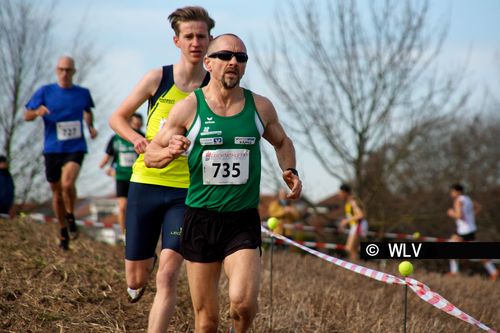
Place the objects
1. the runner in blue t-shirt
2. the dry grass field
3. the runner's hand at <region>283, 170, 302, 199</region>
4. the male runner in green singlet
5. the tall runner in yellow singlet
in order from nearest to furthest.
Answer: the male runner in green singlet → the runner's hand at <region>283, 170, 302, 199</region> → the tall runner in yellow singlet → the dry grass field → the runner in blue t-shirt

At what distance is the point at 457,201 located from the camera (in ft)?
54.2

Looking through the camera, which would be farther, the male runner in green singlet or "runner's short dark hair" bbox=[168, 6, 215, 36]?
"runner's short dark hair" bbox=[168, 6, 215, 36]

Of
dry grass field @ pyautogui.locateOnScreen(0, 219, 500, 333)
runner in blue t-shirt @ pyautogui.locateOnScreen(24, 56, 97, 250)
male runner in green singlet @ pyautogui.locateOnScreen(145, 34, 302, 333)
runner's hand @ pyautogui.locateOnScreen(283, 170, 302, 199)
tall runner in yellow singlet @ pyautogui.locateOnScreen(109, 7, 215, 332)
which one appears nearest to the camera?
male runner in green singlet @ pyautogui.locateOnScreen(145, 34, 302, 333)

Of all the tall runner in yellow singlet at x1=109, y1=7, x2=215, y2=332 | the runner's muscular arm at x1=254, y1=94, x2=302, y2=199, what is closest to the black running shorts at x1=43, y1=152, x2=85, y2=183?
the tall runner in yellow singlet at x1=109, y1=7, x2=215, y2=332

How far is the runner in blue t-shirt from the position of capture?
9641 mm

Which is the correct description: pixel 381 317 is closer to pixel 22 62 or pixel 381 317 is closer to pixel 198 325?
pixel 198 325

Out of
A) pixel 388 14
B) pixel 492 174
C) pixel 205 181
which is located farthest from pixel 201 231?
pixel 492 174

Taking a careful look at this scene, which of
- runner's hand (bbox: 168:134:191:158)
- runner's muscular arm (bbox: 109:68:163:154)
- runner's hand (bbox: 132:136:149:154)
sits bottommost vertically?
runner's hand (bbox: 132:136:149:154)

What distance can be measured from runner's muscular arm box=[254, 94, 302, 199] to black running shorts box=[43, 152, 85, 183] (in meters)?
5.01

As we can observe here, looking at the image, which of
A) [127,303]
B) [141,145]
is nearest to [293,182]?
[141,145]

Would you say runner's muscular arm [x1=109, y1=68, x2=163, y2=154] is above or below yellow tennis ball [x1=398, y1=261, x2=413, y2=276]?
above

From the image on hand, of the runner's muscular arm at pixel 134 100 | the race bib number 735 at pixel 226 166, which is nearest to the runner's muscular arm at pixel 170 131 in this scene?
the race bib number 735 at pixel 226 166

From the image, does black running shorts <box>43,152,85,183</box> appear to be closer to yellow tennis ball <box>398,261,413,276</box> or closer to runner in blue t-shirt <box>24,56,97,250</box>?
runner in blue t-shirt <box>24,56,97,250</box>

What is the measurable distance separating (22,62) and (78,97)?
651 inches
